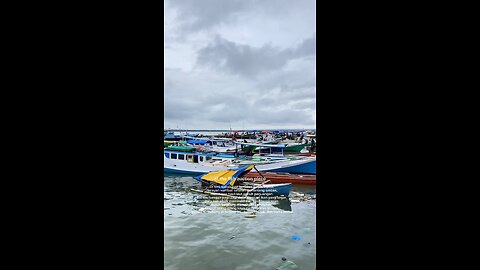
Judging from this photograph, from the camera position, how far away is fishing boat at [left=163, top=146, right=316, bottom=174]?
725 centimetres

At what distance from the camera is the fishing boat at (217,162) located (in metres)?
7.25

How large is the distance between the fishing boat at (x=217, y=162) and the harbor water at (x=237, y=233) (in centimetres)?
65

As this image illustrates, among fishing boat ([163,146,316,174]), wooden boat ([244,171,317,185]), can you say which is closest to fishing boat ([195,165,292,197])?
wooden boat ([244,171,317,185])

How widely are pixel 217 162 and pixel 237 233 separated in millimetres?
3176

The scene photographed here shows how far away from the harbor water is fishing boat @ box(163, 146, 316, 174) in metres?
0.65

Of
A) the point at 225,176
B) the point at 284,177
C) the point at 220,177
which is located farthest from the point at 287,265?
the point at 284,177

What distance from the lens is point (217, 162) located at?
7.86 m

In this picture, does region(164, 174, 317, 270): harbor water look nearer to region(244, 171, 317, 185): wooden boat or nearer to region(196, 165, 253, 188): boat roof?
region(244, 171, 317, 185): wooden boat

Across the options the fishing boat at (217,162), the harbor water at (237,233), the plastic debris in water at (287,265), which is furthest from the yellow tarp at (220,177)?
the plastic debris in water at (287,265)
